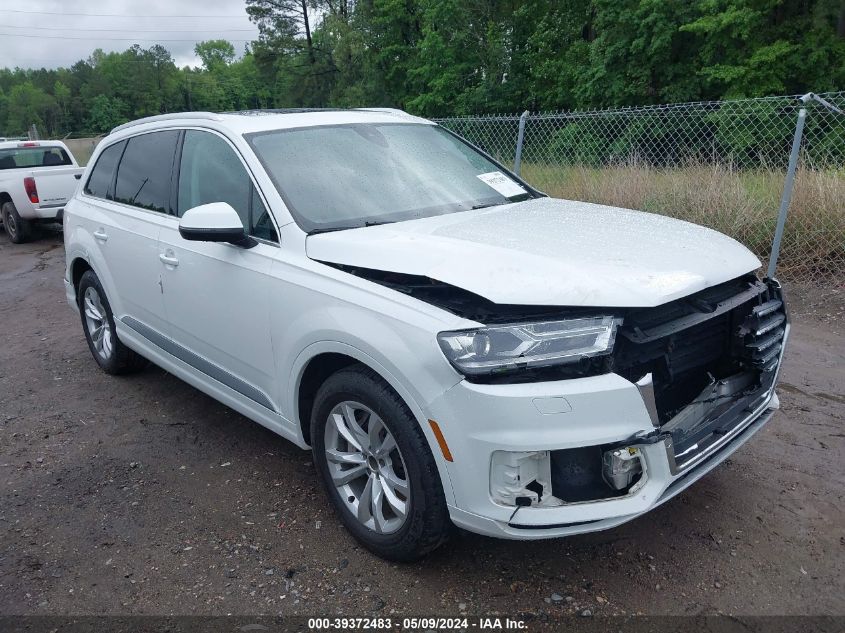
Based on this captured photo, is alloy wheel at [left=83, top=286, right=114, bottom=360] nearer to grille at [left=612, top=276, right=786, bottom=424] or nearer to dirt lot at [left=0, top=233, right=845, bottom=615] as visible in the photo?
dirt lot at [left=0, top=233, right=845, bottom=615]

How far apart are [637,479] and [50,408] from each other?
403 cm

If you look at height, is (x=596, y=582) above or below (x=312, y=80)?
below

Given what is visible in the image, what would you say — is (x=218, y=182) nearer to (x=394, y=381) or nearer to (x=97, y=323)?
(x=394, y=381)

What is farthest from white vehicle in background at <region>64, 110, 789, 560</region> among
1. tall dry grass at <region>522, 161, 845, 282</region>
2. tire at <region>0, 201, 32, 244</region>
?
tire at <region>0, 201, 32, 244</region>

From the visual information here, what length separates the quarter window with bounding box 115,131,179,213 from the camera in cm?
404

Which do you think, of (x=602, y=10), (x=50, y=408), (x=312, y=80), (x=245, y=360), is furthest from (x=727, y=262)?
(x=312, y=80)

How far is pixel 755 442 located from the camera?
12.4ft

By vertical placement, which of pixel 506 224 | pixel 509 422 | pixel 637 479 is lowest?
pixel 637 479

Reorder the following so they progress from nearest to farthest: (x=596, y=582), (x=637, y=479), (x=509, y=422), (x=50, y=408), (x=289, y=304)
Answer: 1. (x=509, y=422)
2. (x=637, y=479)
3. (x=596, y=582)
4. (x=289, y=304)
5. (x=50, y=408)

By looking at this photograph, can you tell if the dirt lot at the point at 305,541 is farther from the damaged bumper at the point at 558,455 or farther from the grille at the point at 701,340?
the grille at the point at 701,340

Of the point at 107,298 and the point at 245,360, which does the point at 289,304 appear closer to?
the point at 245,360

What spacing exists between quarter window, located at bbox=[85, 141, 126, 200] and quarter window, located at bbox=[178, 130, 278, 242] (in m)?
1.13

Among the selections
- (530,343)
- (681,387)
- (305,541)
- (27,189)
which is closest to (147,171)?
(305,541)

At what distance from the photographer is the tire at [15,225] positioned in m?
12.1
